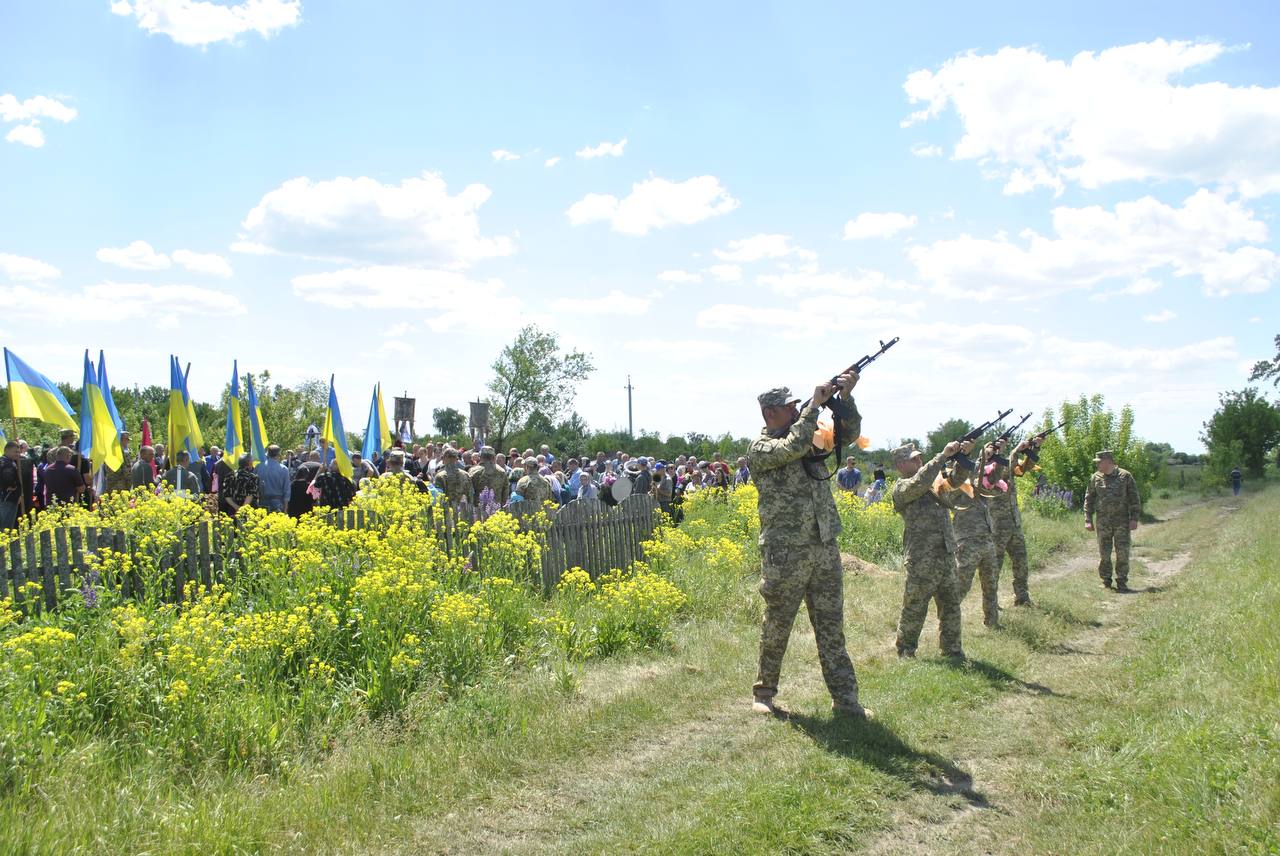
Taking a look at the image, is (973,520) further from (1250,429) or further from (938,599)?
(1250,429)

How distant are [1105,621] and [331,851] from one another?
883 centimetres

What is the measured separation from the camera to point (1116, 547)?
12141 mm

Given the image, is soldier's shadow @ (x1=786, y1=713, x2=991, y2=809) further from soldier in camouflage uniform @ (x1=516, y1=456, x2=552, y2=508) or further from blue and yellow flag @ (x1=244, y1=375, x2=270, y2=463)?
blue and yellow flag @ (x1=244, y1=375, x2=270, y2=463)

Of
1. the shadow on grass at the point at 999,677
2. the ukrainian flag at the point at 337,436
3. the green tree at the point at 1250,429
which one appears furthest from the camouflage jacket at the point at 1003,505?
the green tree at the point at 1250,429

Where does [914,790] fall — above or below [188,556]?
below

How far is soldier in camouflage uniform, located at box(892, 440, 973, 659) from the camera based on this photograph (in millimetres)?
7336

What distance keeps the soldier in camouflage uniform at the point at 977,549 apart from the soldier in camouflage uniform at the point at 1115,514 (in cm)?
427

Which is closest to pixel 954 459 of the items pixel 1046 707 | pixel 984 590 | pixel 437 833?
pixel 984 590

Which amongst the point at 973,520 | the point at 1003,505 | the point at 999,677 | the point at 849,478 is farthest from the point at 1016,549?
the point at 849,478

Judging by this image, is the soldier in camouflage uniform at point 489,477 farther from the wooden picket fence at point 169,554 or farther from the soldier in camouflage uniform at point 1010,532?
the soldier in camouflage uniform at point 1010,532

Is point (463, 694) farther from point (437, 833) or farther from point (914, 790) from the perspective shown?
point (914, 790)

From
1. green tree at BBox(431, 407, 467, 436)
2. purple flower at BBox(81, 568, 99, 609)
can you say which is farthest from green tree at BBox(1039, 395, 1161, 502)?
green tree at BBox(431, 407, 467, 436)

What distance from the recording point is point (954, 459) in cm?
818

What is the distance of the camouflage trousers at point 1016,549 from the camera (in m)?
10.3
